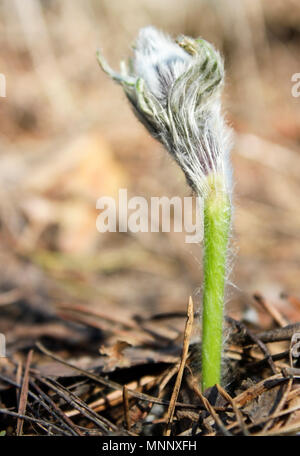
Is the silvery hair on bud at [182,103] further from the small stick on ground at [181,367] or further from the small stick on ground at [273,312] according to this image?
the small stick on ground at [273,312]

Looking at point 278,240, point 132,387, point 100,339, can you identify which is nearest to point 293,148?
point 278,240

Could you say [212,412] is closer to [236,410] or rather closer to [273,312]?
[236,410]

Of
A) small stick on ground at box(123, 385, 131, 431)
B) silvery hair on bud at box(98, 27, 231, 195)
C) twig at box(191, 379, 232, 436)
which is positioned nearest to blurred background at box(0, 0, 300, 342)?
small stick on ground at box(123, 385, 131, 431)

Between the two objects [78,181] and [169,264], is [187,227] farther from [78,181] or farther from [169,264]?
[78,181]

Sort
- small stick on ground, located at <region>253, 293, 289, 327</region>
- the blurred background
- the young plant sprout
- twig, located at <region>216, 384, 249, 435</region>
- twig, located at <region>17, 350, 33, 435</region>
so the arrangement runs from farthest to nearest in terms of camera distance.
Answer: the blurred background < small stick on ground, located at <region>253, 293, 289, 327</region> < twig, located at <region>17, 350, 33, 435</region> < the young plant sprout < twig, located at <region>216, 384, 249, 435</region>

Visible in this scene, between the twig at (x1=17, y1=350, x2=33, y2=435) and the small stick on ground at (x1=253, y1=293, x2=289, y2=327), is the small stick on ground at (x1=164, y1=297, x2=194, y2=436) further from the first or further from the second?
the small stick on ground at (x1=253, y1=293, x2=289, y2=327)

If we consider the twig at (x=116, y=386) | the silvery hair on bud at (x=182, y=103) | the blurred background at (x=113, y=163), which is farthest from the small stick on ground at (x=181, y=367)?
the blurred background at (x=113, y=163)
